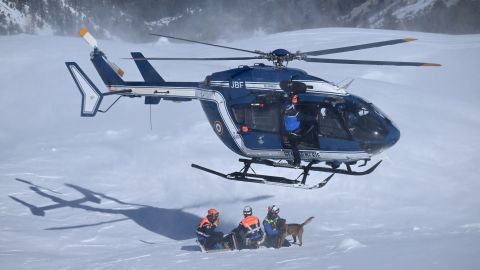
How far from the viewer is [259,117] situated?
11383mm

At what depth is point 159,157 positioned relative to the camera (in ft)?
57.5

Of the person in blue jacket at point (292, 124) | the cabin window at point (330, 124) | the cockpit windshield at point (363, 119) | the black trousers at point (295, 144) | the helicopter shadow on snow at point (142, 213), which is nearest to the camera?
the cockpit windshield at point (363, 119)

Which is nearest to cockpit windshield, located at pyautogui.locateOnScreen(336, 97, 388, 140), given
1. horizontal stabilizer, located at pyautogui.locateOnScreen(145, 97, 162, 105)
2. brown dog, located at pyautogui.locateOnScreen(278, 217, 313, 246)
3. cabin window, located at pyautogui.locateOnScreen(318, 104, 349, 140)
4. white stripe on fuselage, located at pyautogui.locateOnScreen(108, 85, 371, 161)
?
cabin window, located at pyautogui.locateOnScreen(318, 104, 349, 140)

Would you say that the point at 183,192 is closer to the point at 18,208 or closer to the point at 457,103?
the point at 18,208

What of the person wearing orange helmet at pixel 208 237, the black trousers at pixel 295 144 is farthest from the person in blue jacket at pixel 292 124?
the person wearing orange helmet at pixel 208 237

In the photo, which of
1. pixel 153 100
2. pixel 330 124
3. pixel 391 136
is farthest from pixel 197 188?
pixel 391 136

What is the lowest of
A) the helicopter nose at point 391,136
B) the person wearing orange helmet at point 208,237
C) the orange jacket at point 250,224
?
the person wearing orange helmet at point 208,237

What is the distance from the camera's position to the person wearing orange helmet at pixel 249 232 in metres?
11.7

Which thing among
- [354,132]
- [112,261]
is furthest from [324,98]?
[112,261]

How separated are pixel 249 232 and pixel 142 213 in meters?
3.90

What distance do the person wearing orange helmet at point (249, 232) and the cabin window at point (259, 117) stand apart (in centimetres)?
157

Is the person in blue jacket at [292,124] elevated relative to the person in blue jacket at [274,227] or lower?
elevated

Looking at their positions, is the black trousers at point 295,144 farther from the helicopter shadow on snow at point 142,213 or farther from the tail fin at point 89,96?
the tail fin at point 89,96

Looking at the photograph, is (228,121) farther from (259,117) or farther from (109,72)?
(109,72)
